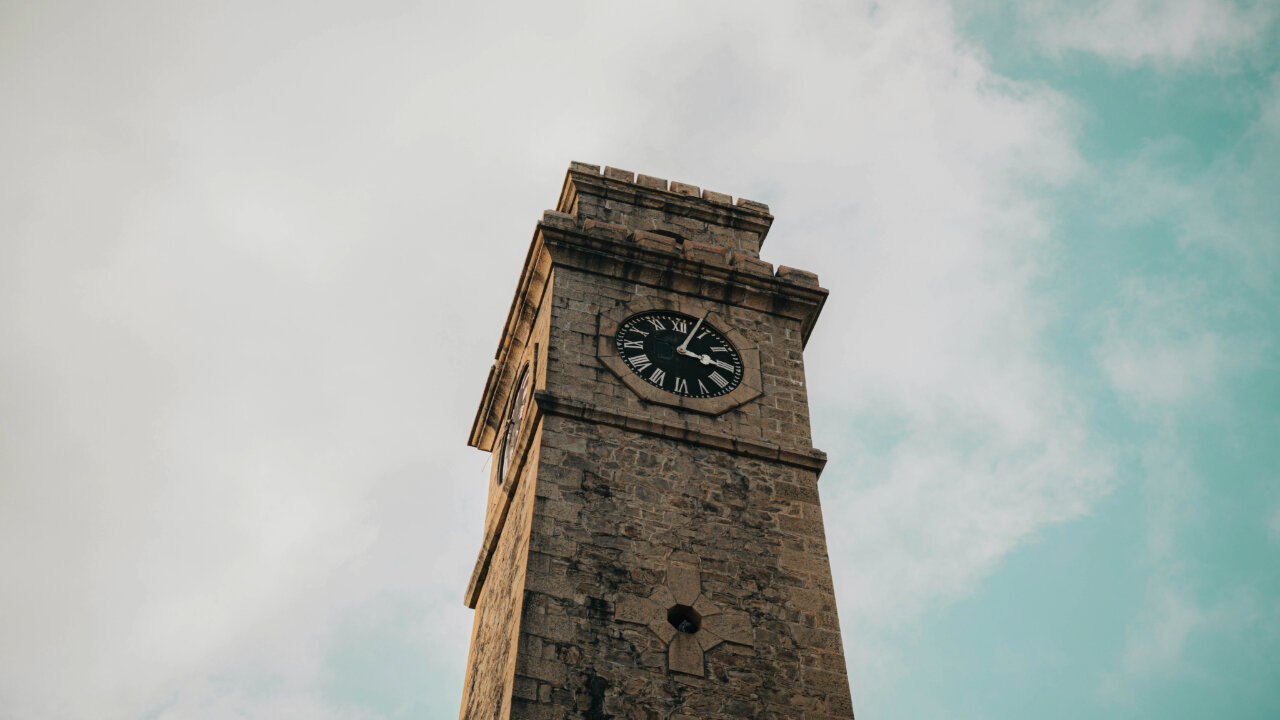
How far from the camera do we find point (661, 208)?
2303 cm

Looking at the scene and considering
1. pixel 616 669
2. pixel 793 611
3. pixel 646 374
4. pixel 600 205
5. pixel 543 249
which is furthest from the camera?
pixel 600 205

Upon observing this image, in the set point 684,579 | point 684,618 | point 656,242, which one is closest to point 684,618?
point 684,618

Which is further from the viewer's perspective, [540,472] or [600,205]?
[600,205]

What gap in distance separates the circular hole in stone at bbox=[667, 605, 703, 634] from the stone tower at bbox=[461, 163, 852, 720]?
0.02 meters

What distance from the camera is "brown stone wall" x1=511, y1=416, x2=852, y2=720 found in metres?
15.1

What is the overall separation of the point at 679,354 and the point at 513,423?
3269 mm

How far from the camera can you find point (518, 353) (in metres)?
22.0

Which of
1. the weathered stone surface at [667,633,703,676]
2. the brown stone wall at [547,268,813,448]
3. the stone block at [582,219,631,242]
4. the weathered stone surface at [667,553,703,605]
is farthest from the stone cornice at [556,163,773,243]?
the weathered stone surface at [667,633,703,676]

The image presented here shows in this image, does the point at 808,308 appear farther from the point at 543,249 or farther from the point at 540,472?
the point at 540,472

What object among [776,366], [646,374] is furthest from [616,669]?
[776,366]

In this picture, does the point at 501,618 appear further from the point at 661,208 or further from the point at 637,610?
the point at 661,208

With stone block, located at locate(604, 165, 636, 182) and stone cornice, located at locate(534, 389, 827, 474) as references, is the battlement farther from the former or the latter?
stone cornice, located at locate(534, 389, 827, 474)

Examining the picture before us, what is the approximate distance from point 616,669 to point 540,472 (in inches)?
118

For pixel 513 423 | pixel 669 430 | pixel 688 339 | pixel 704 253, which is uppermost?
pixel 704 253
